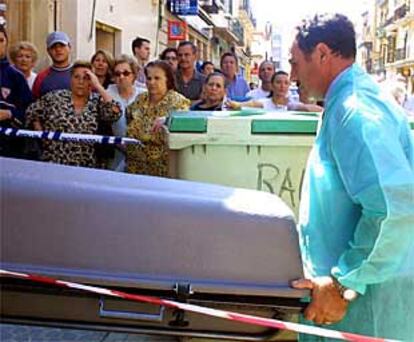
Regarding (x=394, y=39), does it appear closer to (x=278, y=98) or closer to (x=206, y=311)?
(x=278, y=98)

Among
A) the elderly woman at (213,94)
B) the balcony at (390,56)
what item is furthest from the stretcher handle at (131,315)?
the balcony at (390,56)

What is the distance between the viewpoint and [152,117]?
5.52 m

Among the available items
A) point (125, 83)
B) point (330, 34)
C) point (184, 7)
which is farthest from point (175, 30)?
point (330, 34)

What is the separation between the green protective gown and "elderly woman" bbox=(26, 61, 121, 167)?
3.31m

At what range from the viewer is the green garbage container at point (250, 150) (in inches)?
155

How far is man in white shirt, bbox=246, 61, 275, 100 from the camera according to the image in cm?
811

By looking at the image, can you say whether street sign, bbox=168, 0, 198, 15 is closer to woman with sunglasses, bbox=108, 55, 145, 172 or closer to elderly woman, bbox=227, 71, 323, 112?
elderly woman, bbox=227, 71, 323, 112

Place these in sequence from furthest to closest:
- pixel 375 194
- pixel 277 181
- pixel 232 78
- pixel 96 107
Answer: pixel 232 78
pixel 96 107
pixel 277 181
pixel 375 194

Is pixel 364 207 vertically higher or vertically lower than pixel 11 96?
lower

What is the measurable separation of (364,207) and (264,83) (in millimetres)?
6368

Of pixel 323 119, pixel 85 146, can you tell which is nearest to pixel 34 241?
pixel 323 119

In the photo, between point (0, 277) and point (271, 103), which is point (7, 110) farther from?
point (0, 277)

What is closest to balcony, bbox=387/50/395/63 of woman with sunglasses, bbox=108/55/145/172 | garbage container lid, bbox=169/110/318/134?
woman with sunglasses, bbox=108/55/145/172

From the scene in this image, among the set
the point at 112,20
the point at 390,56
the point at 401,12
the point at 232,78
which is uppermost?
the point at 401,12
